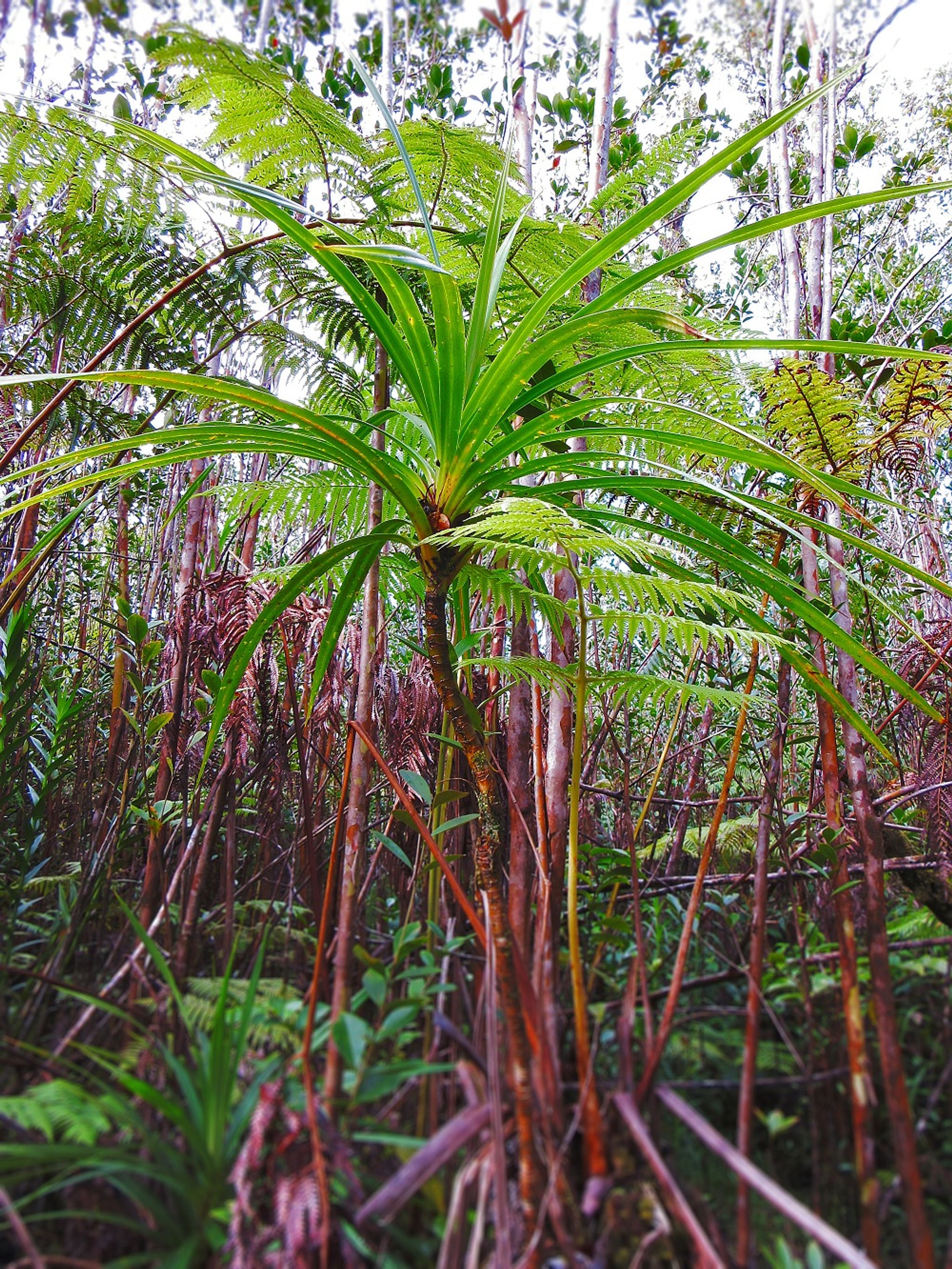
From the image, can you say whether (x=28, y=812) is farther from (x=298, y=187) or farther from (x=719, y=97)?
(x=719, y=97)

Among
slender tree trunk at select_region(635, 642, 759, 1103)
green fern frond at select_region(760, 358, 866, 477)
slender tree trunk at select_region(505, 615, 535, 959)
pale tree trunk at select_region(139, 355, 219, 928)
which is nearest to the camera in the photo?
slender tree trunk at select_region(635, 642, 759, 1103)

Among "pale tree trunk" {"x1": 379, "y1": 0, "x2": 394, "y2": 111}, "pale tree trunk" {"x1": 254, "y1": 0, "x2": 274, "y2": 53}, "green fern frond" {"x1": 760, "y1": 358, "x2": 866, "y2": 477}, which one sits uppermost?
"pale tree trunk" {"x1": 379, "y1": 0, "x2": 394, "y2": 111}

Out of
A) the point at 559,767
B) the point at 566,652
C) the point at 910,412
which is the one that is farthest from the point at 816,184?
the point at 559,767

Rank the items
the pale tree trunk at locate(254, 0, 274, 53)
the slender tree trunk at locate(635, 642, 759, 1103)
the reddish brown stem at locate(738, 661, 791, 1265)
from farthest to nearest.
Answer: the pale tree trunk at locate(254, 0, 274, 53), the slender tree trunk at locate(635, 642, 759, 1103), the reddish brown stem at locate(738, 661, 791, 1265)

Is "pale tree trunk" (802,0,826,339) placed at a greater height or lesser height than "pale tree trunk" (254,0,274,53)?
lesser

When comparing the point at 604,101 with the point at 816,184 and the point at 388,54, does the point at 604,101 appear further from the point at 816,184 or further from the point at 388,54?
the point at 388,54

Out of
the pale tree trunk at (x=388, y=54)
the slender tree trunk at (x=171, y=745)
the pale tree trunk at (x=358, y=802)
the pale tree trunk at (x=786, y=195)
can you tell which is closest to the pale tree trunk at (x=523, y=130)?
the pale tree trunk at (x=786, y=195)

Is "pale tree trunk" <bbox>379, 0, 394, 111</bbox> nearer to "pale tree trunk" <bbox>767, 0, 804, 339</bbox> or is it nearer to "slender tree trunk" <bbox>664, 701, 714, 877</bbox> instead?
"pale tree trunk" <bbox>767, 0, 804, 339</bbox>

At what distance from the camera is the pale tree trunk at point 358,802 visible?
2.56ft

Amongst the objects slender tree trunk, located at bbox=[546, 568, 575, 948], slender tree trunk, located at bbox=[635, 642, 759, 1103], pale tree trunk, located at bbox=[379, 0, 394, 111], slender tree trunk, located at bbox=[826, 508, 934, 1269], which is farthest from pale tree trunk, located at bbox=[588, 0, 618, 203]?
pale tree trunk, located at bbox=[379, 0, 394, 111]

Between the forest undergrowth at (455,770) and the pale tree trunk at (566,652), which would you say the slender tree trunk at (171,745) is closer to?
the forest undergrowth at (455,770)

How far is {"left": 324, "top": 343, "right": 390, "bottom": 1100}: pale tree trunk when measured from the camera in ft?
2.56

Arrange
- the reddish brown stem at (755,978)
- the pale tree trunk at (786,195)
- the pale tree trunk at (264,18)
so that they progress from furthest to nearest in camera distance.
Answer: the pale tree trunk at (264,18)
the pale tree trunk at (786,195)
the reddish brown stem at (755,978)

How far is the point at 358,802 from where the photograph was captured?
1020 mm
